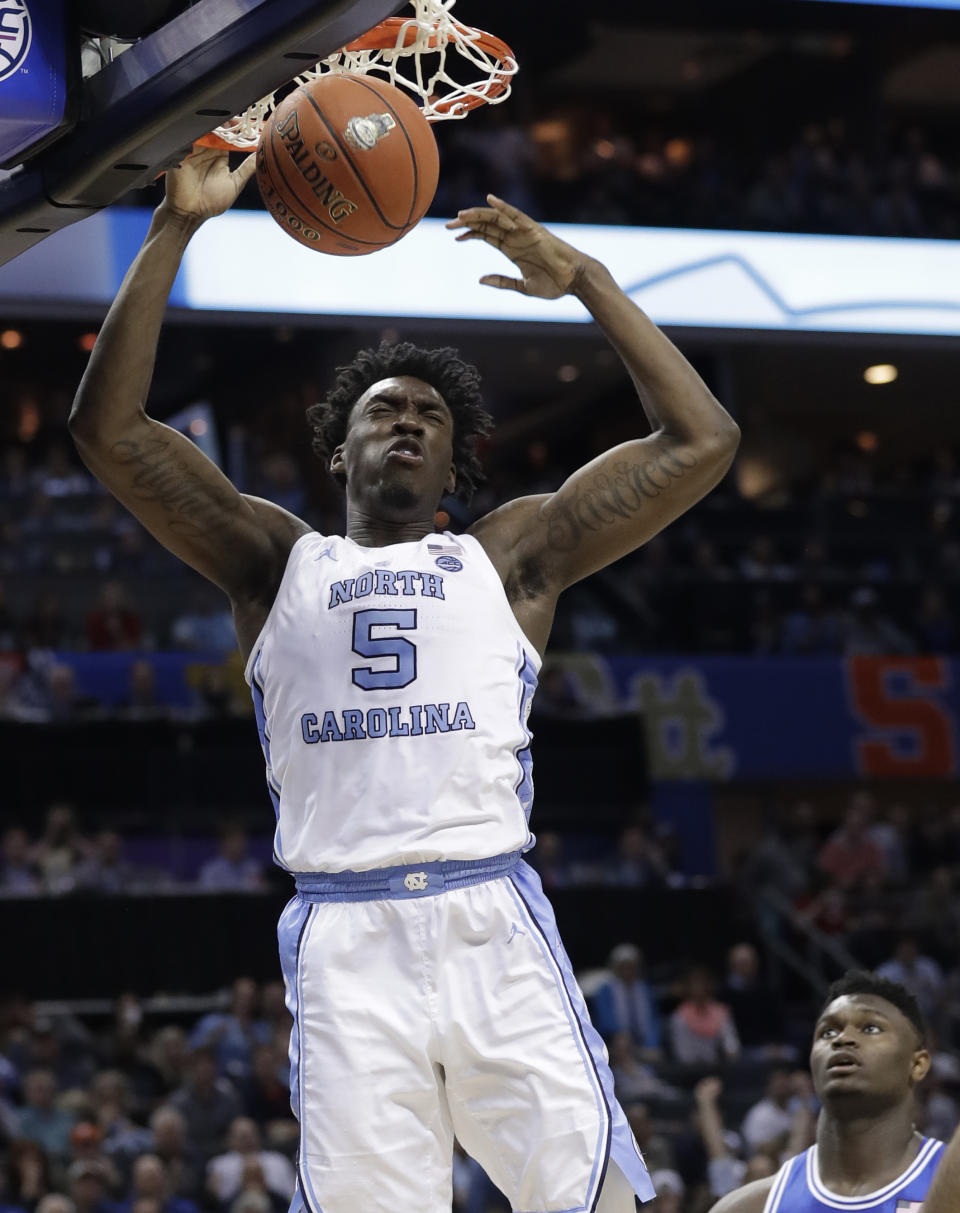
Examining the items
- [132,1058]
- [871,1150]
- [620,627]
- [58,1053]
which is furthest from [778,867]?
[871,1150]

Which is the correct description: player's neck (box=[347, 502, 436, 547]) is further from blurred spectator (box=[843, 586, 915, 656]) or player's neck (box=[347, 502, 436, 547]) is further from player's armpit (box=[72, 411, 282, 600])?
blurred spectator (box=[843, 586, 915, 656])

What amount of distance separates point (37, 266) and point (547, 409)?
10.2 meters

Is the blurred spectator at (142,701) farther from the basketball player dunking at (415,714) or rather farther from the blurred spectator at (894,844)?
the basketball player dunking at (415,714)

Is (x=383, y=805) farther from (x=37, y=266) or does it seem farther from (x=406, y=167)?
(x=37, y=266)

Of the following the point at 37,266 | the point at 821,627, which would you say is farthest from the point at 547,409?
the point at 37,266

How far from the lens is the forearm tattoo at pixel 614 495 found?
140 inches

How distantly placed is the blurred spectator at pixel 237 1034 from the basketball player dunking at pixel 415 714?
7.11 meters

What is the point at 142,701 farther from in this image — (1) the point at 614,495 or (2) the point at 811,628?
(1) the point at 614,495

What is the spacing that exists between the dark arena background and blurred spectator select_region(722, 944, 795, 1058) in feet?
0.09

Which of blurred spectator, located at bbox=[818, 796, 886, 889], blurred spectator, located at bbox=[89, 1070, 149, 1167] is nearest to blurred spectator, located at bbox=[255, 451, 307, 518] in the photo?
blurred spectator, located at bbox=[818, 796, 886, 889]

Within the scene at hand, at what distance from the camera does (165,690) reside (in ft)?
44.9

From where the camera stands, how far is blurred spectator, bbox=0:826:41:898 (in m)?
11.3

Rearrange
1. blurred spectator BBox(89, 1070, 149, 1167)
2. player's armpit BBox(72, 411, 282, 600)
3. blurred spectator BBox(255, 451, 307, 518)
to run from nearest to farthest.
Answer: player's armpit BBox(72, 411, 282, 600) → blurred spectator BBox(89, 1070, 149, 1167) → blurred spectator BBox(255, 451, 307, 518)

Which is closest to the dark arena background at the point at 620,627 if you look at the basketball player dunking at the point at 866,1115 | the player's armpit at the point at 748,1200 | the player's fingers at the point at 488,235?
the player's armpit at the point at 748,1200
